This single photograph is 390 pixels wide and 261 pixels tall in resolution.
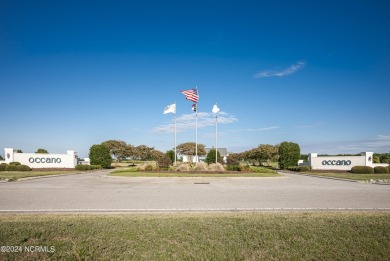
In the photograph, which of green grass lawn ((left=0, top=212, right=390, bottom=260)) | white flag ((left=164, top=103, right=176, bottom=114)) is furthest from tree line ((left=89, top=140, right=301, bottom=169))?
green grass lawn ((left=0, top=212, right=390, bottom=260))

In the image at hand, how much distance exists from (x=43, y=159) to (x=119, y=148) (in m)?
20.8

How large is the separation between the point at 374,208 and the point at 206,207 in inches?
218

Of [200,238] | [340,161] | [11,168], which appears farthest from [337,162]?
[11,168]

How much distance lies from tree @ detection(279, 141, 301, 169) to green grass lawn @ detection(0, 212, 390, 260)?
37573 mm

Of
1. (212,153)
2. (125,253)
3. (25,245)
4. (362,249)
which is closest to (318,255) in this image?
(362,249)

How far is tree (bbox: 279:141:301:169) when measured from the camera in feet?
138

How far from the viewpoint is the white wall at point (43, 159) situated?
3619cm

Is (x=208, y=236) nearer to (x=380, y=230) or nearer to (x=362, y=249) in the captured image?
(x=362, y=249)

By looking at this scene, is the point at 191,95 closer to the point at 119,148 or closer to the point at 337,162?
the point at 337,162

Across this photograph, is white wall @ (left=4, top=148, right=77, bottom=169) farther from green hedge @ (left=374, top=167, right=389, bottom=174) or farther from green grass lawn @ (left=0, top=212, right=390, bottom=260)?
green hedge @ (left=374, top=167, right=389, bottom=174)

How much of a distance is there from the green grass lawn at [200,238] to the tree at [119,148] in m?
53.4

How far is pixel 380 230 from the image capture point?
18.2 feet

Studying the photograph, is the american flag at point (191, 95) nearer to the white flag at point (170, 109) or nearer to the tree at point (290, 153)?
the white flag at point (170, 109)

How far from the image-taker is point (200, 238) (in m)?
4.96
